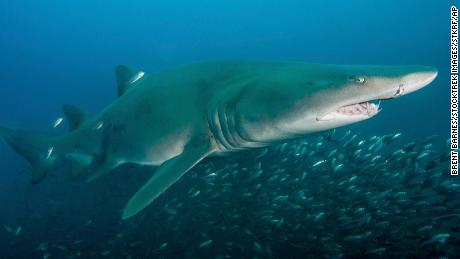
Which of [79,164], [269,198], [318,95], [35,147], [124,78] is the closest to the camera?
[318,95]

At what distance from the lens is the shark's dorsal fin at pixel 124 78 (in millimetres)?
5387

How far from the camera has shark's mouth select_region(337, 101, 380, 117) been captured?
10.1 ft

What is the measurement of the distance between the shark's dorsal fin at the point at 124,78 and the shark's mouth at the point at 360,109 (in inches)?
134

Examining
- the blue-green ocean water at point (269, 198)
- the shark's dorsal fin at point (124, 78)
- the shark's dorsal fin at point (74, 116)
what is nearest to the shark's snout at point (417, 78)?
the blue-green ocean water at point (269, 198)

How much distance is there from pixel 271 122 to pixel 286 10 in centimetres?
14192

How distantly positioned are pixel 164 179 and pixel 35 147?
330 centimetres

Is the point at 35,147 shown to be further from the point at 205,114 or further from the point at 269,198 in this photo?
the point at 269,198

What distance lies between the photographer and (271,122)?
11.0 ft

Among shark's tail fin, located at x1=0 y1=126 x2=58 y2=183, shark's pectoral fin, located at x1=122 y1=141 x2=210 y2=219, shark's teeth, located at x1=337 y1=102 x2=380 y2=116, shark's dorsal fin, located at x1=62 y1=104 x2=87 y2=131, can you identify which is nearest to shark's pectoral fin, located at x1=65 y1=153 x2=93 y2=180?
shark's tail fin, located at x1=0 y1=126 x2=58 y2=183

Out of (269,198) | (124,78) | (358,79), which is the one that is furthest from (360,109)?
(269,198)

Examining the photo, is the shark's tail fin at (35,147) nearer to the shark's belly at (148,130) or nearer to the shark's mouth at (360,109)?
the shark's belly at (148,130)

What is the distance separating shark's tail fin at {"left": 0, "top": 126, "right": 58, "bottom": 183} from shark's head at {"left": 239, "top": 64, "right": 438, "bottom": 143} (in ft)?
11.5

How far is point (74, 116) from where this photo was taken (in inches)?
222

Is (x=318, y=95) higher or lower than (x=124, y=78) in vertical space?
lower
